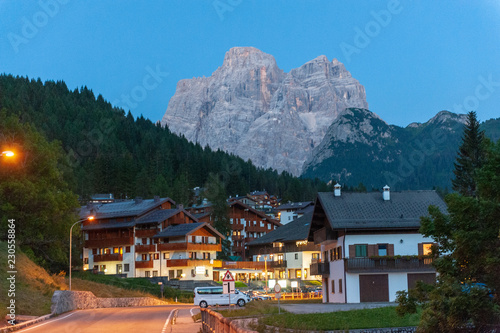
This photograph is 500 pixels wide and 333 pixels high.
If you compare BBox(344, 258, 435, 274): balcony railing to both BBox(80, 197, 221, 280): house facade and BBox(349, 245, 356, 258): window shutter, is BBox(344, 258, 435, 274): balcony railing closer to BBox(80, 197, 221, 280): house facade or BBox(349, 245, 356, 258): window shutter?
BBox(349, 245, 356, 258): window shutter

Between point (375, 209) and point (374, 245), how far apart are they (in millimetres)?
3400

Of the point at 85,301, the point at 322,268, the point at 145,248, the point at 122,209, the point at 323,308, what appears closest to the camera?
the point at 323,308

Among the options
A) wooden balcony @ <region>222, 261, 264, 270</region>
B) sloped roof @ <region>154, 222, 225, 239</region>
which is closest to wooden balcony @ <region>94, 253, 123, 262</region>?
sloped roof @ <region>154, 222, 225, 239</region>

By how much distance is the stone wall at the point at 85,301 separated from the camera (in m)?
40.2

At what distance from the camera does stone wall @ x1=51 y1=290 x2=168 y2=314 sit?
132 ft

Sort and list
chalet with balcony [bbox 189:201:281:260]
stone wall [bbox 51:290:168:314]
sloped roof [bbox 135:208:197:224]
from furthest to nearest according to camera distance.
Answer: chalet with balcony [bbox 189:201:281:260] < sloped roof [bbox 135:208:197:224] < stone wall [bbox 51:290:168:314]

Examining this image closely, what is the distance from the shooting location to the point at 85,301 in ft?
163

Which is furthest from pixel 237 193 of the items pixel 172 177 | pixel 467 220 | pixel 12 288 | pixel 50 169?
pixel 467 220

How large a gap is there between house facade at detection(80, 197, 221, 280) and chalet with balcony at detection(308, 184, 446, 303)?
1581 inches

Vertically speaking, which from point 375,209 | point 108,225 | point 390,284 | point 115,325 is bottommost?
point 390,284

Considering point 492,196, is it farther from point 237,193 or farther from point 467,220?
point 237,193

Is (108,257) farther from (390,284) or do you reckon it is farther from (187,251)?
(390,284)

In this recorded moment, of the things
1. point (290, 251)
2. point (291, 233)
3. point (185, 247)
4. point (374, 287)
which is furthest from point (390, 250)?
point (291, 233)

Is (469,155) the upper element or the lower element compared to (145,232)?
upper
